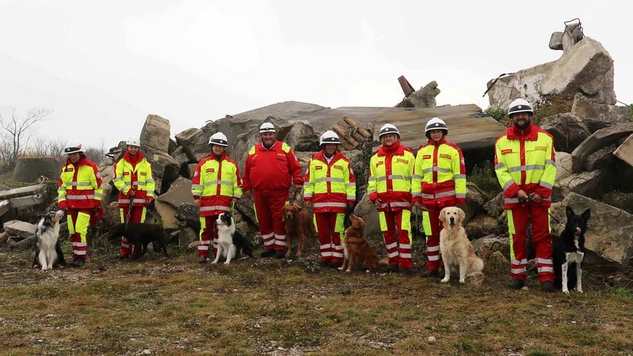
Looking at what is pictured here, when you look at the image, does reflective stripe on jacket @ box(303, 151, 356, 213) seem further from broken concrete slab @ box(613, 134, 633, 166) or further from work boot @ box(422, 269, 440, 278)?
broken concrete slab @ box(613, 134, 633, 166)

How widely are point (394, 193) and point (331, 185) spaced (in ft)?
3.63

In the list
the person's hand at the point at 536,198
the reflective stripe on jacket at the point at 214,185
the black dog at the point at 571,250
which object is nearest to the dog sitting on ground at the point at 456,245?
the person's hand at the point at 536,198

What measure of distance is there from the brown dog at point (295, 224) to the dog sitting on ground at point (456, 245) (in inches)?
114

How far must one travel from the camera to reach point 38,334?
561 cm

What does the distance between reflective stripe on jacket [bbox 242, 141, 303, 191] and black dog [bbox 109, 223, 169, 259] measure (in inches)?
78.2

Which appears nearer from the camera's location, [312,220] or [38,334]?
[38,334]

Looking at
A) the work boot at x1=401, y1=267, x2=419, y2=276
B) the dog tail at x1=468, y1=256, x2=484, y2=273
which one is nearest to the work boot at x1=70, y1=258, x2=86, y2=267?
the work boot at x1=401, y1=267, x2=419, y2=276

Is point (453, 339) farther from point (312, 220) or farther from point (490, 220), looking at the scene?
point (312, 220)

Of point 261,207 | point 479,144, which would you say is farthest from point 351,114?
point 261,207

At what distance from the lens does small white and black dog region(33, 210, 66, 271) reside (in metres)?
9.62

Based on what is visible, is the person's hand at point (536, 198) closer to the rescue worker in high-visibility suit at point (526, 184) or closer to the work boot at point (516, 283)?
the rescue worker in high-visibility suit at point (526, 184)

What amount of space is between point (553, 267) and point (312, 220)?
4571mm

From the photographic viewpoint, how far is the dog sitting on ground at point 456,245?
7715 millimetres

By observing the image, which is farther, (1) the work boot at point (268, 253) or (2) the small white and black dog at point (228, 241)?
(1) the work boot at point (268, 253)
